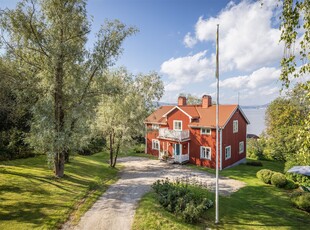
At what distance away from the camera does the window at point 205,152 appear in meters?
24.6

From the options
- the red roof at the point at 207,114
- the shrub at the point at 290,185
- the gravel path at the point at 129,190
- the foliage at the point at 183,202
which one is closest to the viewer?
the gravel path at the point at 129,190

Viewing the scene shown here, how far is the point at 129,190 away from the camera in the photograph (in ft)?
50.5

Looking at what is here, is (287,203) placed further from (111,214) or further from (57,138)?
(57,138)

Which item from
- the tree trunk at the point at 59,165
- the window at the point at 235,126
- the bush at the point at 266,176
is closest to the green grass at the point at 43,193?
the tree trunk at the point at 59,165

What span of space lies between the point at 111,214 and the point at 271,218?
9.49 m

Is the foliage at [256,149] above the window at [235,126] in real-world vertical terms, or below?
below

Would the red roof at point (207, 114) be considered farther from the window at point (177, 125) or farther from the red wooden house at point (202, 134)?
the window at point (177, 125)

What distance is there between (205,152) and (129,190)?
41.9ft

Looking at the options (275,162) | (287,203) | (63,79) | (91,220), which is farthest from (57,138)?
(275,162)

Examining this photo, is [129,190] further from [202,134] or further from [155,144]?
[155,144]

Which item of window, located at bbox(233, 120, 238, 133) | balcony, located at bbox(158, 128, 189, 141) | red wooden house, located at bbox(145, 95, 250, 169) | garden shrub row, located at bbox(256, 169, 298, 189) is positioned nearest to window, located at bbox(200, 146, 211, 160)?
red wooden house, located at bbox(145, 95, 250, 169)

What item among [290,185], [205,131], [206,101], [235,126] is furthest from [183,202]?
[206,101]

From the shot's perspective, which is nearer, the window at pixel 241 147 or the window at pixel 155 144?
the window at pixel 241 147

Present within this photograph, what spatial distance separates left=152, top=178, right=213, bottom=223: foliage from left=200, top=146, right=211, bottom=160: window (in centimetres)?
1173
